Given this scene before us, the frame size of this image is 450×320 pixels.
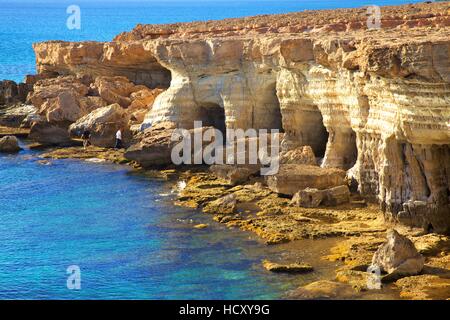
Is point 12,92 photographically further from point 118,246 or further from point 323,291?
point 323,291

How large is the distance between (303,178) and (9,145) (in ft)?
57.0

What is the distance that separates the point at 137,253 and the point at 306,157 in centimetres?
861

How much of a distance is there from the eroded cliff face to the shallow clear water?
173 inches

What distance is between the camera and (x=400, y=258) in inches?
930

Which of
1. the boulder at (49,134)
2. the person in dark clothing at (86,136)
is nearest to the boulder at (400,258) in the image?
the person in dark clothing at (86,136)

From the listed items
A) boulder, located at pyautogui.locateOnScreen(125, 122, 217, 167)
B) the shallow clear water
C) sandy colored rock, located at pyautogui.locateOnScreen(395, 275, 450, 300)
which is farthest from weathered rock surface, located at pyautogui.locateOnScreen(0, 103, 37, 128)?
sandy colored rock, located at pyautogui.locateOnScreen(395, 275, 450, 300)

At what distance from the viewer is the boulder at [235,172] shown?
3400cm

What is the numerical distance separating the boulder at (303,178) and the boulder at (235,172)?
83.5 inches

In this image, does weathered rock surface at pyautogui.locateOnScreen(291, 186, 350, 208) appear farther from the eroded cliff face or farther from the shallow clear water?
the shallow clear water

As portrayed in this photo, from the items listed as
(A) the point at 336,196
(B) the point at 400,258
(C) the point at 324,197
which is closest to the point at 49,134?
(C) the point at 324,197

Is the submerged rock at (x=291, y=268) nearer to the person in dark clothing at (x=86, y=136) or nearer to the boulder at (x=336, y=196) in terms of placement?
the boulder at (x=336, y=196)

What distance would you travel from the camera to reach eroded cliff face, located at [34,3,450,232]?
25375mm

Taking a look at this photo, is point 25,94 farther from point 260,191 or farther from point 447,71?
point 447,71

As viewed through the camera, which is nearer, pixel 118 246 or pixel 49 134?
pixel 118 246
